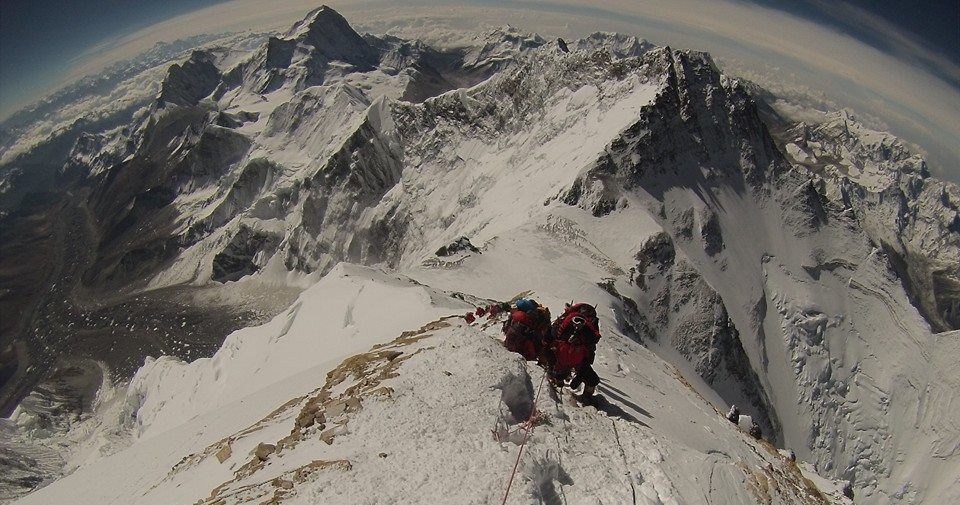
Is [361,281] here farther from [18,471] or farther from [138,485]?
[18,471]

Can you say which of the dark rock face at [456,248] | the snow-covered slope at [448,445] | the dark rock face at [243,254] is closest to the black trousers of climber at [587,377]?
the snow-covered slope at [448,445]

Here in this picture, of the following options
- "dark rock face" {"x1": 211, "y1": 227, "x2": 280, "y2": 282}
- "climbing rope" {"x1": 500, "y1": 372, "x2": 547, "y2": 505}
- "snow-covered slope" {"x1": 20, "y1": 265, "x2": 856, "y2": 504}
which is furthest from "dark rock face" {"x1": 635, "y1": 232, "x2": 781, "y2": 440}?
"dark rock face" {"x1": 211, "y1": 227, "x2": 280, "y2": 282}

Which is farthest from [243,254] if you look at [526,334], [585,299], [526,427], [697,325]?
[526,427]

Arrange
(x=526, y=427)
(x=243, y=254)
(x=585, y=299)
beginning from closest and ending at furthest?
(x=526, y=427)
(x=585, y=299)
(x=243, y=254)

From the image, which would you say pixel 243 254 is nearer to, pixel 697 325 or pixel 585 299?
pixel 697 325

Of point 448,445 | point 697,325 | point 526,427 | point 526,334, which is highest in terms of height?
point 448,445

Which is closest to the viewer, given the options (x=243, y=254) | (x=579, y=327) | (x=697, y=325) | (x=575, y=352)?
(x=575, y=352)

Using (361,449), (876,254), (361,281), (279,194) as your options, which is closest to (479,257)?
(361,281)
